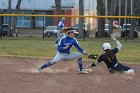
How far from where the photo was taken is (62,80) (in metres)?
12.9

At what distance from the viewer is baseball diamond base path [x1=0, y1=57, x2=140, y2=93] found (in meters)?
11.1

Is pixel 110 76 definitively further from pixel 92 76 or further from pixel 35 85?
pixel 35 85

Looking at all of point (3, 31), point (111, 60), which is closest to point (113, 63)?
point (111, 60)

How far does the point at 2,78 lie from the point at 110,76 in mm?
3030

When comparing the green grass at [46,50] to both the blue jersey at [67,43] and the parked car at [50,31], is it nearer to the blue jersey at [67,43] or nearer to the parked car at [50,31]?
the blue jersey at [67,43]

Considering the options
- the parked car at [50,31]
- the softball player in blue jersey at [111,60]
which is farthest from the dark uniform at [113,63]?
the parked car at [50,31]

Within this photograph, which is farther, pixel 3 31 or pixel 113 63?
pixel 3 31

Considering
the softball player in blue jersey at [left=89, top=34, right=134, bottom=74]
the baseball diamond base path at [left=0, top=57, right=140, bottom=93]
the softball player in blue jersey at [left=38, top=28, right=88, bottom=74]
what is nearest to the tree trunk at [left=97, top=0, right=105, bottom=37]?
the baseball diamond base path at [left=0, top=57, right=140, bottom=93]

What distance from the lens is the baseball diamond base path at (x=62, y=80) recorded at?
439 inches

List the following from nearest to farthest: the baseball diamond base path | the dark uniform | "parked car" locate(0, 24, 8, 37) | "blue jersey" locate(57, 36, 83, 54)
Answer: the baseball diamond base path
"blue jersey" locate(57, 36, 83, 54)
the dark uniform
"parked car" locate(0, 24, 8, 37)

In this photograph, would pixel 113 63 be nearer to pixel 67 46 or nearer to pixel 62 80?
pixel 67 46

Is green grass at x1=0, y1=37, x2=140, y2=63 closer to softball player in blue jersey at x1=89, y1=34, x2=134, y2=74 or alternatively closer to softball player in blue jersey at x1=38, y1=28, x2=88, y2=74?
softball player in blue jersey at x1=89, y1=34, x2=134, y2=74

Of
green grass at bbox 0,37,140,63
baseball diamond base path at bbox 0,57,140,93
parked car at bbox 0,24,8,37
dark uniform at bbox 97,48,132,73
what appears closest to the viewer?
baseball diamond base path at bbox 0,57,140,93

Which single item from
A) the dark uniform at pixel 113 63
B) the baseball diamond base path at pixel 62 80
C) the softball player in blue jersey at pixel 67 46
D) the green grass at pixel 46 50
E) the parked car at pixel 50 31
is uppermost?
the softball player in blue jersey at pixel 67 46
